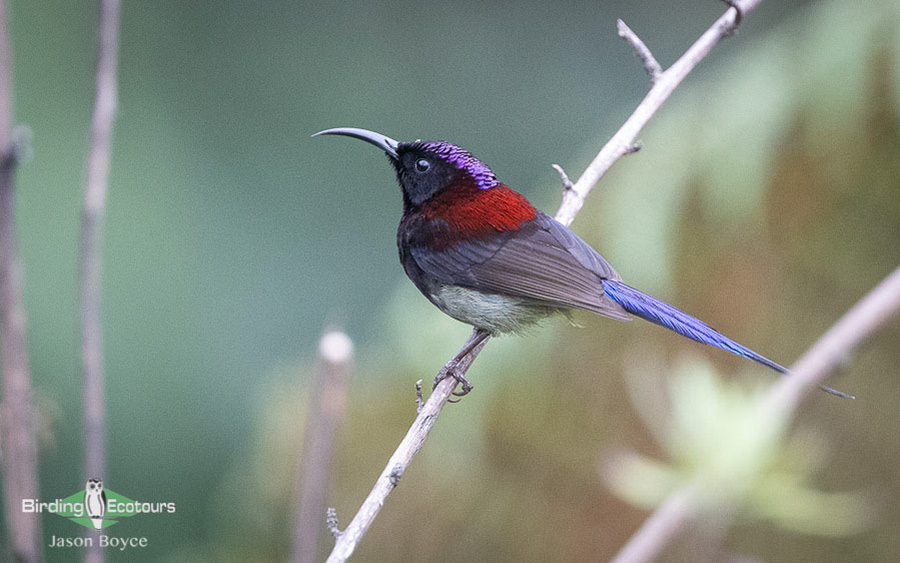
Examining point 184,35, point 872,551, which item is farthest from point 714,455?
point 184,35

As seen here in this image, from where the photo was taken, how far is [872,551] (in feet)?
7.90

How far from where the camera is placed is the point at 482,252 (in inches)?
Answer: 84.7

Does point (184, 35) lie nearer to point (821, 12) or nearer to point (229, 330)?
point (229, 330)

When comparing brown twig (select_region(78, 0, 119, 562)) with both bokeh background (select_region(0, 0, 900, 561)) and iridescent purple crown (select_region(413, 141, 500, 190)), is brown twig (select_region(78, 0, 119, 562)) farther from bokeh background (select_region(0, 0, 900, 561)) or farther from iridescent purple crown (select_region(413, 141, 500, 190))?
iridescent purple crown (select_region(413, 141, 500, 190))

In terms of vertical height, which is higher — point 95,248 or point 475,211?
point 475,211

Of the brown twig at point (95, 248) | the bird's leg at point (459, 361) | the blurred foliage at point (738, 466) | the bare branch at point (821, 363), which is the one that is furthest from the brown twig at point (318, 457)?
the bird's leg at point (459, 361)

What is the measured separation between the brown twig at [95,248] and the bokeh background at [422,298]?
1.35 ft

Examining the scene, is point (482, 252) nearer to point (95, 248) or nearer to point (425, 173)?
point (425, 173)

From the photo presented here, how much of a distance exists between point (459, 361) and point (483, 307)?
5.5 inches

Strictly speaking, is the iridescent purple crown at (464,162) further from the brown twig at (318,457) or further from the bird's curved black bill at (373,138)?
the brown twig at (318,457)

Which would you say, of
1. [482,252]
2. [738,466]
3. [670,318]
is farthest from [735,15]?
[738,466]

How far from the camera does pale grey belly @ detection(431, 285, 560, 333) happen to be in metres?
2.09

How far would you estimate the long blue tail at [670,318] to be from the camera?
1732mm

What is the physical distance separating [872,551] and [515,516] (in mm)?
956
